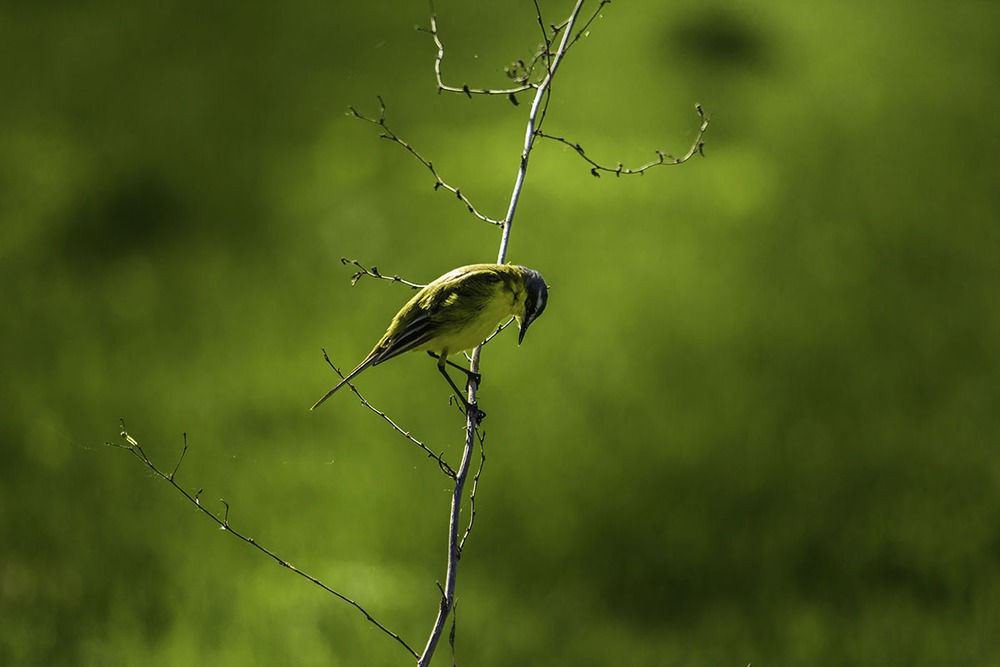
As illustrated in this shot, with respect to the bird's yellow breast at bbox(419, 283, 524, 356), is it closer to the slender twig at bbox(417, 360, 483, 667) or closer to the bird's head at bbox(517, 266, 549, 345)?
the bird's head at bbox(517, 266, 549, 345)

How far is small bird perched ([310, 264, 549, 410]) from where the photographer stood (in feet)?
6.91

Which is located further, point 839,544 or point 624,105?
point 624,105

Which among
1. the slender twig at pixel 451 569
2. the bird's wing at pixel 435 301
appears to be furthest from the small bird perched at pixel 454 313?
the slender twig at pixel 451 569

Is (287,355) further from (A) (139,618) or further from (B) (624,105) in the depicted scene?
(B) (624,105)

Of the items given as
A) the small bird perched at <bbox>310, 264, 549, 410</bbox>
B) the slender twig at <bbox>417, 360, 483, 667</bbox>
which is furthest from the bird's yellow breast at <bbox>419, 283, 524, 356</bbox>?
the slender twig at <bbox>417, 360, 483, 667</bbox>

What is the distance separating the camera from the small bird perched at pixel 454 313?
6.91 ft

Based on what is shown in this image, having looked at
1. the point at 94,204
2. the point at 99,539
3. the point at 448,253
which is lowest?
the point at 99,539

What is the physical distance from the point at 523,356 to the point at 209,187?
1355mm

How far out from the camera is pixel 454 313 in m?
2.13

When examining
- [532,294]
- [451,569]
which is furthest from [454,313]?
[451,569]

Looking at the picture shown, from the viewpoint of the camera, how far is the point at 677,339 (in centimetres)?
395

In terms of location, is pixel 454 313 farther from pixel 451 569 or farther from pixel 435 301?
pixel 451 569

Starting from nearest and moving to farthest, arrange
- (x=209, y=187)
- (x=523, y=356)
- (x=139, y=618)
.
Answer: (x=139, y=618)
(x=523, y=356)
(x=209, y=187)

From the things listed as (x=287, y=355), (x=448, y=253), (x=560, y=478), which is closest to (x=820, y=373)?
(x=560, y=478)
